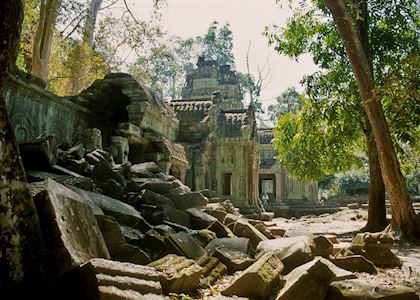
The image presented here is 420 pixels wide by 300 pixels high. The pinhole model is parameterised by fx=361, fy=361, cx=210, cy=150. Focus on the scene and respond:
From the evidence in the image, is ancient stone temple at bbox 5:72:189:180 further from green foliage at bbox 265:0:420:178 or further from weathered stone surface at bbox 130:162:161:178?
green foliage at bbox 265:0:420:178

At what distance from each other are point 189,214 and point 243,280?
2615 mm

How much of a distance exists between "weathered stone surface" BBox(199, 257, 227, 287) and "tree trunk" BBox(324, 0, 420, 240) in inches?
178

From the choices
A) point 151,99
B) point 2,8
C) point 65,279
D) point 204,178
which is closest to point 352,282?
point 65,279

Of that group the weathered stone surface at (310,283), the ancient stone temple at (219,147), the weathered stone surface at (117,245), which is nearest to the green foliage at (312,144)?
the ancient stone temple at (219,147)

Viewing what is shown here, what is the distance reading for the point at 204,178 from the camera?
14477mm

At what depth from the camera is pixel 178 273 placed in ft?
10.5

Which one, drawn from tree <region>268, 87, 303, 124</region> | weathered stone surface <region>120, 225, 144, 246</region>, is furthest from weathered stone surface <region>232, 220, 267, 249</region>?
tree <region>268, 87, 303, 124</region>

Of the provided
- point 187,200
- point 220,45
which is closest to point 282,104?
point 220,45

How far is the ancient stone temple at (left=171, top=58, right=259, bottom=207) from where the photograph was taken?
1428cm

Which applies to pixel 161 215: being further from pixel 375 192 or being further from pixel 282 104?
pixel 282 104

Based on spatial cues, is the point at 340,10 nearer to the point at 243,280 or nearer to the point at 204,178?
the point at 243,280

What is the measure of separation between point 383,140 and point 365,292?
506cm

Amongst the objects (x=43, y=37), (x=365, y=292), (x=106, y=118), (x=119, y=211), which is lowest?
(x=365, y=292)

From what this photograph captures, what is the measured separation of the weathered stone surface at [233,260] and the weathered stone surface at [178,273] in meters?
0.72
